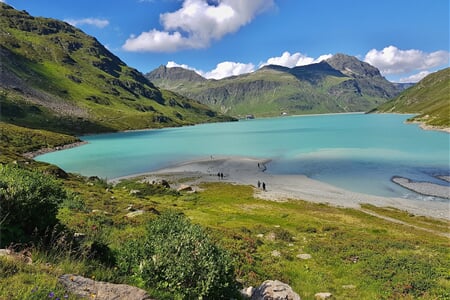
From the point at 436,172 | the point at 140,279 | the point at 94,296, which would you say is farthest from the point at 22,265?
the point at 436,172

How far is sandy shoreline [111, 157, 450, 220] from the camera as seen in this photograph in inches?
2034

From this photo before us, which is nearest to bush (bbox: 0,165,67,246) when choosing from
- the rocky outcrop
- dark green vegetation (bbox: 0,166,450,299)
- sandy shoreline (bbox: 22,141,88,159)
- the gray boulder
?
dark green vegetation (bbox: 0,166,450,299)

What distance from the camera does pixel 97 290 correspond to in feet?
24.8

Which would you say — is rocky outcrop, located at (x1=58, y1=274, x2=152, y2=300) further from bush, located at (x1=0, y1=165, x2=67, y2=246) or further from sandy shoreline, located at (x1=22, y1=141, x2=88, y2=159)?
sandy shoreline, located at (x1=22, y1=141, x2=88, y2=159)

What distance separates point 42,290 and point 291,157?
107 m

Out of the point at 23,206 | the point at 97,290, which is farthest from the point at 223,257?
the point at 23,206

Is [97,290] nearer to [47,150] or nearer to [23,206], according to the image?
[23,206]

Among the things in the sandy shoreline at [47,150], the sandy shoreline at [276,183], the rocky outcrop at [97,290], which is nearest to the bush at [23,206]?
the rocky outcrop at [97,290]

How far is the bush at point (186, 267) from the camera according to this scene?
30.9 feet

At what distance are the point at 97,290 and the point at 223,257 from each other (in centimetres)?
426

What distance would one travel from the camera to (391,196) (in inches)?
2276

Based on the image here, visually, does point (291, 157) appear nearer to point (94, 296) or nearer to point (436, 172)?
point (436, 172)

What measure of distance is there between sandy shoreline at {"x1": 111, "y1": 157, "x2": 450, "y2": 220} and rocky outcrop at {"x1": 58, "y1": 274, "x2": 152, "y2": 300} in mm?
50420

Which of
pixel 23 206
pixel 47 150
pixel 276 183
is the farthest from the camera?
pixel 47 150
